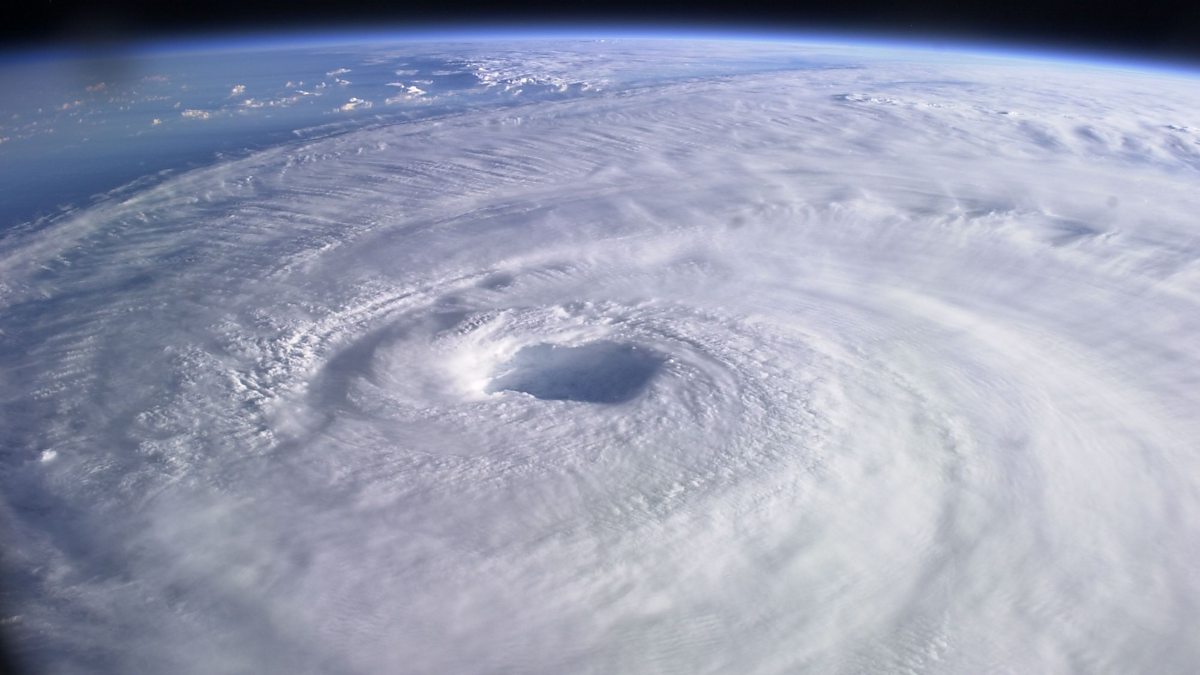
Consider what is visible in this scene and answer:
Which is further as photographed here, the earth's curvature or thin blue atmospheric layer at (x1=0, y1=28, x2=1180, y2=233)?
thin blue atmospheric layer at (x1=0, y1=28, x2=1180, y2=233)

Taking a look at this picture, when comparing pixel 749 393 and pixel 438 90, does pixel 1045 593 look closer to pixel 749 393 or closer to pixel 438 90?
pixel 749 393

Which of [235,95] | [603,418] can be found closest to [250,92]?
[235,95]

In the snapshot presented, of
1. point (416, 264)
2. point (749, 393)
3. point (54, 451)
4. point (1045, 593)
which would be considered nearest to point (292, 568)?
point (54, 451)

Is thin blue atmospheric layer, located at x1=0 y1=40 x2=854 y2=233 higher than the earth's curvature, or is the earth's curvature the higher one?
thin blue atmospheric layer, located at x1=0 y1=40 x2=854 y2=233

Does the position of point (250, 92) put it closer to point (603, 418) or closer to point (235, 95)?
point (235, 95)

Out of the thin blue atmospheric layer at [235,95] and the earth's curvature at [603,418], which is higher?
the thin blue atmospheric layer at [235,95]

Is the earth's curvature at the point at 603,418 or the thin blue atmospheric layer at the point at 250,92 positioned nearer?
the earth's curvature at the point at 603,418

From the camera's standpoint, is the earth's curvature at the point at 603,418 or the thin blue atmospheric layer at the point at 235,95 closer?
the earth's curvature at the point at 603,418

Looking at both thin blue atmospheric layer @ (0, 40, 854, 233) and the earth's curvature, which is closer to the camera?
the earth's curvature
